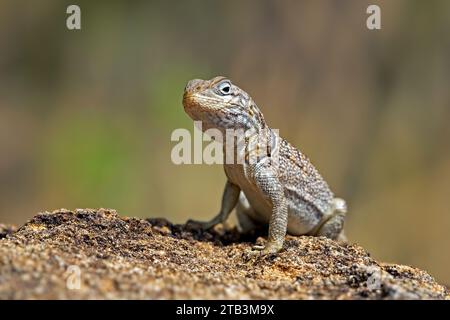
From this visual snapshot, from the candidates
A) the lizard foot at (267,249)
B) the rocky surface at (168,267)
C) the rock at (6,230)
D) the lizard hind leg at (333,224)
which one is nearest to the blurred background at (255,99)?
the lizard hind leg at (333,224)

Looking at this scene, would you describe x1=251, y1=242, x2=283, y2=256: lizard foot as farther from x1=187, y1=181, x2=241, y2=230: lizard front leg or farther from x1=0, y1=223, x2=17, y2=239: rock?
x1=0, y1=223, x2=17, y2=239: rock

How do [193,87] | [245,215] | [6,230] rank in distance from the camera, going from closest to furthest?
[193,87] < [6,230] < [245,215]

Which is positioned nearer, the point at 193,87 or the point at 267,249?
the point at 267,249

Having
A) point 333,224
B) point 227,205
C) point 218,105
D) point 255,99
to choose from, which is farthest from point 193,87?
point 255,99

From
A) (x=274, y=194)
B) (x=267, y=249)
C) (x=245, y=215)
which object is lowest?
(x=245, y=215)

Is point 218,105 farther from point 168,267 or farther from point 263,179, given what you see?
point 168,267

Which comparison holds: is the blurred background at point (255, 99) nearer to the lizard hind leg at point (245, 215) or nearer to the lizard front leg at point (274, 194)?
the lizard hind leg at point (245, 215)

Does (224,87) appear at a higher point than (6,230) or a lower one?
higher

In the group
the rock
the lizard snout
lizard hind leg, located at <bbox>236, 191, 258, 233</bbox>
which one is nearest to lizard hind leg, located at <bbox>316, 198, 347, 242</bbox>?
lizard hind leg, located at <bbox>236, 191, 258, 233</bbox>
